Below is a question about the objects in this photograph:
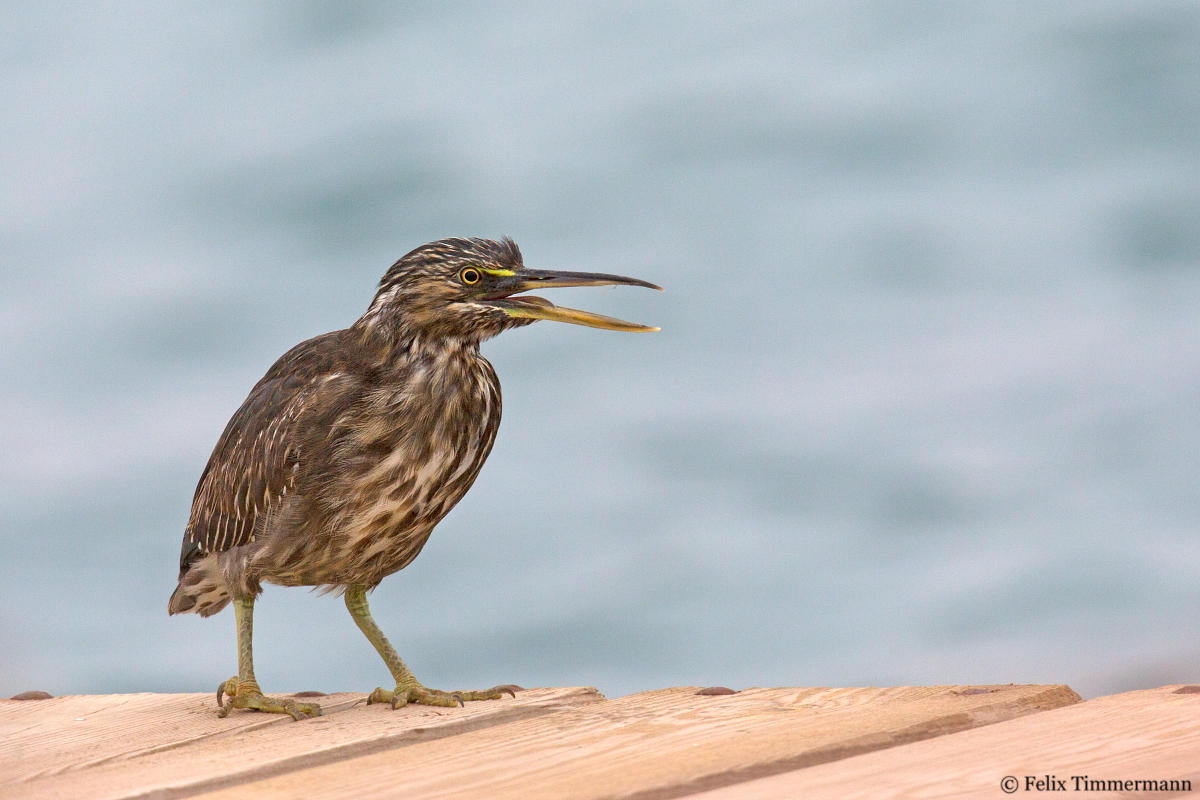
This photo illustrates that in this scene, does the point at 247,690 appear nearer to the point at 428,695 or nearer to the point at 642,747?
the point at 428,695

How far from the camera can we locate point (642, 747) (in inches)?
143

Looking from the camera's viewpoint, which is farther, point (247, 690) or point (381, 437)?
point (247, 690)

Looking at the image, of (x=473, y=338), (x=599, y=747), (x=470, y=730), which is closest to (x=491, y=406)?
(x=473, y=338)

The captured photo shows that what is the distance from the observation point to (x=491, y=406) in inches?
204

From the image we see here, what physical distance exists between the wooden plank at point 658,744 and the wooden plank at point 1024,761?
0.11 m

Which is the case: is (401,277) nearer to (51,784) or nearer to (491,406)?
(491,406)

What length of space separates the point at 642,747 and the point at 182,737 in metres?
1.75

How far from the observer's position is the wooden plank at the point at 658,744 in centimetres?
324

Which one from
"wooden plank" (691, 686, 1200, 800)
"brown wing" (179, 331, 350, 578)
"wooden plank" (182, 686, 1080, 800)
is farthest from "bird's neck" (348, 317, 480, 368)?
"wooden plank" (691, 686, 1200, 800)

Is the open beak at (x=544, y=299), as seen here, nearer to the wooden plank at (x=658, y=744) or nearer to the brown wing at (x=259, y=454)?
the brown wing at (x=259, y=454)

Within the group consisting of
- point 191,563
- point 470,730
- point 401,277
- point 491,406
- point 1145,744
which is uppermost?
point 401,277

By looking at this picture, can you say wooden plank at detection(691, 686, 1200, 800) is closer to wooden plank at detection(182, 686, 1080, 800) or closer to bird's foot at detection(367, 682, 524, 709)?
wooden plank at detection(182, 686, 1080, 800)

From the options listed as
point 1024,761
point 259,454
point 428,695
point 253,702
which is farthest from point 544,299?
point 1024,761

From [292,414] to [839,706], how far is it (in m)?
2.43
